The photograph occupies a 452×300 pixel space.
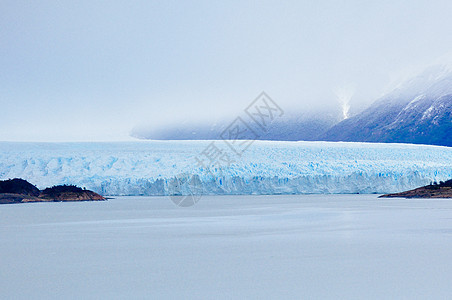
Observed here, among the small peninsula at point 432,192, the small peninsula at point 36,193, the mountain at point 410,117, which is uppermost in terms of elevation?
the mountain at point 410,117

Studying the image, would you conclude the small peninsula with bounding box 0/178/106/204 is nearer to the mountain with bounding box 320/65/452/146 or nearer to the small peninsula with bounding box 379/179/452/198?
the small peninsula with bounding box 379/179/452/198

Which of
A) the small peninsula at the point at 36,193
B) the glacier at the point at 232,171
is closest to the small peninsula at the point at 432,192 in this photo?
the glacier at the point at 232,171

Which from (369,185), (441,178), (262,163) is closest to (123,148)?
(262,163)

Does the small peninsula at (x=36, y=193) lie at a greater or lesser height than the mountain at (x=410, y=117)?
lesser

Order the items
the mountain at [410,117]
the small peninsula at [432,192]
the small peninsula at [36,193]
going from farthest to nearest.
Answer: the mountain at [410,117] < the small peninsula at [432,192] < the small peninsula at [36,193]

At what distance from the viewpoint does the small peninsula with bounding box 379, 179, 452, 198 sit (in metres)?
11.5

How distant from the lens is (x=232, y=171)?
1284 cm

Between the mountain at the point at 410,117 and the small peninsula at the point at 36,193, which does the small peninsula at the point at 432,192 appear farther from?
the mountain at the point at 410,117

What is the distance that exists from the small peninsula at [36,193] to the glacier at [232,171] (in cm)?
82

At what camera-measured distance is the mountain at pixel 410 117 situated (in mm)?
35531

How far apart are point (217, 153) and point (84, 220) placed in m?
7.62

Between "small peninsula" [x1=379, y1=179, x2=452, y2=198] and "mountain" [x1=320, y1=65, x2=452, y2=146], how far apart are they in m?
24.1

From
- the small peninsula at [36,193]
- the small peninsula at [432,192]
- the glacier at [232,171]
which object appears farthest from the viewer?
the glacier at [232,171]

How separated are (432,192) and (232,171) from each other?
425cm
